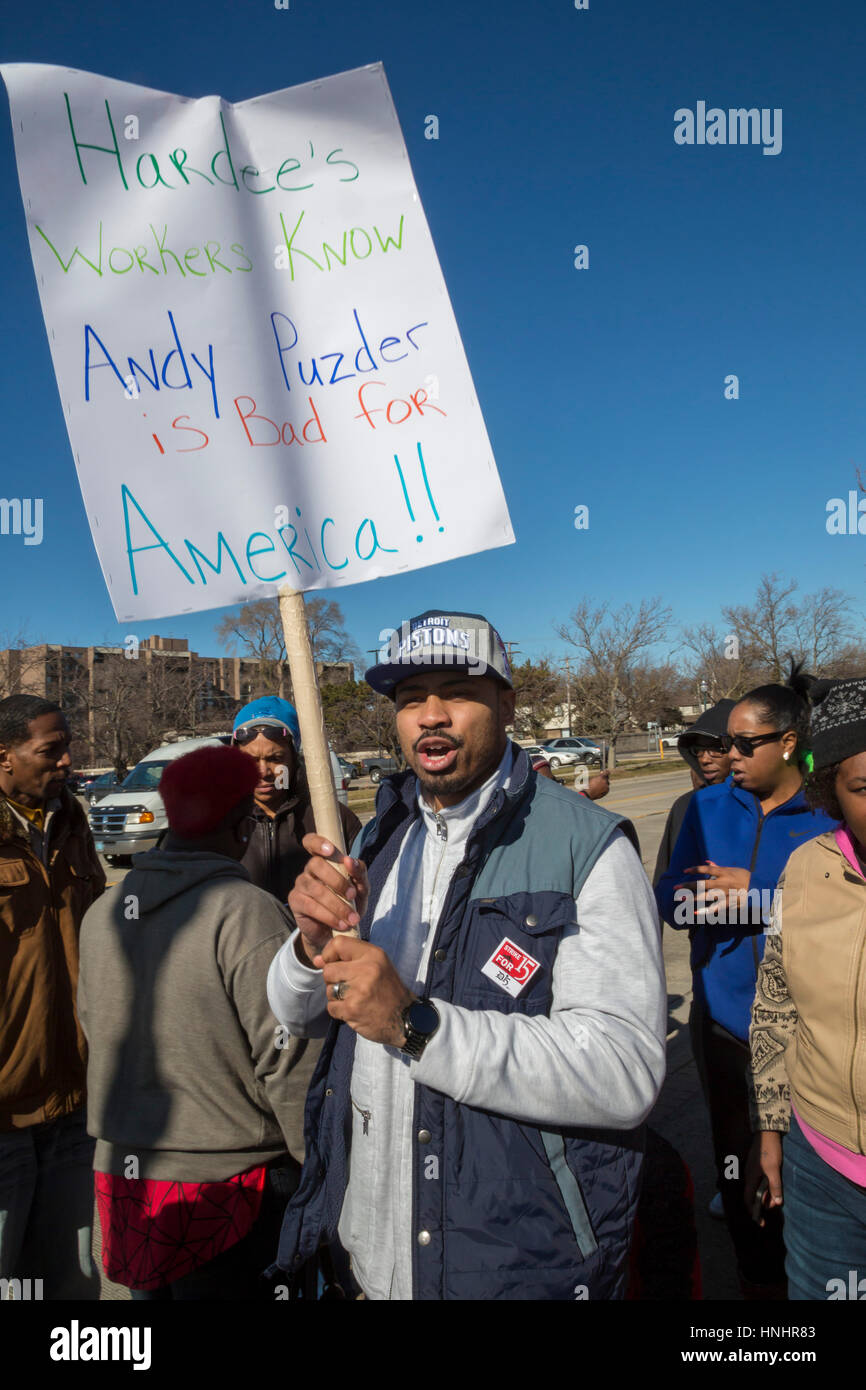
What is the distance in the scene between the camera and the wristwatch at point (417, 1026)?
133 centimetres

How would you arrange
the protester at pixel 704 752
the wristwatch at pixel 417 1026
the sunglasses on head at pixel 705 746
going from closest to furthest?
1. the wristwatch at pixel 417 1026
2. the protester at pixel 704 752
3. the sunglasses on head at pixel 705 746

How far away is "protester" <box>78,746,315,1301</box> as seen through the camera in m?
2.00

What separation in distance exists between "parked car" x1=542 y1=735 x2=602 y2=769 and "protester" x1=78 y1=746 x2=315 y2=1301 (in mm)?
38376

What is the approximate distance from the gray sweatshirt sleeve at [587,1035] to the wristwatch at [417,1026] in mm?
13

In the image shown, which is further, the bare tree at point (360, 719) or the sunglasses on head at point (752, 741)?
the bare tree at point (360, 719)

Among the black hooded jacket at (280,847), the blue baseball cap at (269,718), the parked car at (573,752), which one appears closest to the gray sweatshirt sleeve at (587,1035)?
the black hooded jacket at (280,847)

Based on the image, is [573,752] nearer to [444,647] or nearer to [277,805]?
[277,805]

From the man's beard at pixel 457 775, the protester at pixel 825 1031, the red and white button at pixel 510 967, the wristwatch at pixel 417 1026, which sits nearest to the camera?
the wristwatch at pixel 417 1026

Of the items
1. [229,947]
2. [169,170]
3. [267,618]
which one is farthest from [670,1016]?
[267,618]

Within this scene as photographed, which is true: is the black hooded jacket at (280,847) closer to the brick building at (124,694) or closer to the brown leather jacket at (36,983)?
the brown leather jacket at (36,983)

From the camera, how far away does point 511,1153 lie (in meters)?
1.45

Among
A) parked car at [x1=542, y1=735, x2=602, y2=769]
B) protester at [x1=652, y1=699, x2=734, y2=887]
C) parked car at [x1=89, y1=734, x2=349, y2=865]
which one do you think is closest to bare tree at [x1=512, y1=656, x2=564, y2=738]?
parked car at [x1=542, y1=735, x2=602, y2=769]

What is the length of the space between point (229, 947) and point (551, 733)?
72971mm

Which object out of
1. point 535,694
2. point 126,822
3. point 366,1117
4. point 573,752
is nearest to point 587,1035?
point 366,1117
